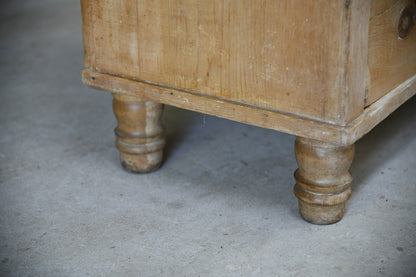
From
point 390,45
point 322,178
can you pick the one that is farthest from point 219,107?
point 390,45

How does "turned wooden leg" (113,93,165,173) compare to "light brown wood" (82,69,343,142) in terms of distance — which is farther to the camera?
"turned wooden leg" (113,93,165,173)

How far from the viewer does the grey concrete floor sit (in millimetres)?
1194

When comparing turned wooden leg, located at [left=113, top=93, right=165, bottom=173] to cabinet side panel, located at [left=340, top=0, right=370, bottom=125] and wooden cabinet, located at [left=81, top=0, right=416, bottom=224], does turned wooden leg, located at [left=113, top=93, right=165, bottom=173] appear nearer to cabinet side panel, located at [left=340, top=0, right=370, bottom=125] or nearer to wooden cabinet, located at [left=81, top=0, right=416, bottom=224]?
wooden cabinet, located at [left=81, top=0, right=416, bottom=224]

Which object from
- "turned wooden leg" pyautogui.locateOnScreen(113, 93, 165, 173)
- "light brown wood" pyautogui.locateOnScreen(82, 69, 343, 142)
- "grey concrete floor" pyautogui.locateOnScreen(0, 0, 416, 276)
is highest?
"light brown wood" pyautogui.locateOnScreen(82, 69, 343, 142)

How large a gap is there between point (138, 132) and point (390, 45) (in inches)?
25.7

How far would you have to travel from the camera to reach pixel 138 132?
1.50 metres

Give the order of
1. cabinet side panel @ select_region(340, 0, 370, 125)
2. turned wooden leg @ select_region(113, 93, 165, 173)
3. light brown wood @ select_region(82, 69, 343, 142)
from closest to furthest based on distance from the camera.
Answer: cabinet side panel @ select_region(340, 0, 370, 125)
light brown wood @ select_region(82, 69, 343, 142)
turned wooden leg @ select_region(113, 93, 165, 173)

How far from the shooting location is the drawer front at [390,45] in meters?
1.16

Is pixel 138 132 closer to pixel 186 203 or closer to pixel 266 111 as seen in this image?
pixel 186 203

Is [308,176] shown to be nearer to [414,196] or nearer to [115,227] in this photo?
[414,196]

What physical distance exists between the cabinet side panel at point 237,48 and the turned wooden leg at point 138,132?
0.10 m

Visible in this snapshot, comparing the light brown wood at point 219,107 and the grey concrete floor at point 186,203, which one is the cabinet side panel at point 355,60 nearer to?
the light brown wood at point 219,107

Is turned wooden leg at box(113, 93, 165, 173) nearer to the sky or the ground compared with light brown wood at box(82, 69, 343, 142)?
nearer to the ground

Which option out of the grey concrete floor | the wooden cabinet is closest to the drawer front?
the wooden cabinet
